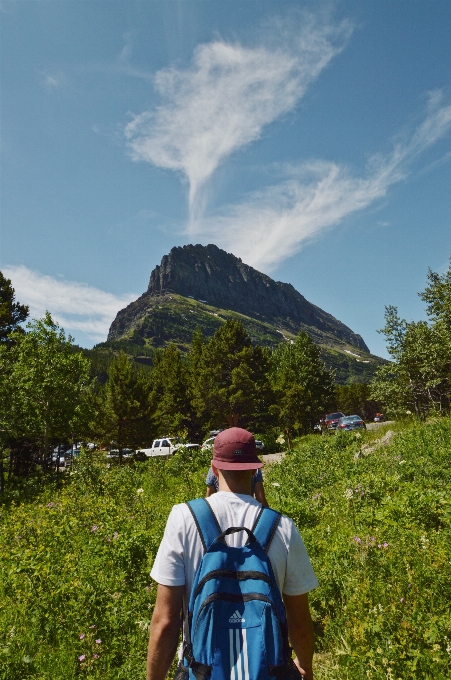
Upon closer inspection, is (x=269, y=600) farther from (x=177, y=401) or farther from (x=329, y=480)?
(x=177, y=401)

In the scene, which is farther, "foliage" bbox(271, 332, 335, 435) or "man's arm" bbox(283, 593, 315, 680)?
"foliage" bbox(271, 332, 335, 435)

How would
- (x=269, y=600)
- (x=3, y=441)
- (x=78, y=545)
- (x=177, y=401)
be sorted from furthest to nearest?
(x=177, y=401), (x=3, y=441), (x=78, y=545), (x=269, y=600)

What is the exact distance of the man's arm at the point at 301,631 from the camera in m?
2.18

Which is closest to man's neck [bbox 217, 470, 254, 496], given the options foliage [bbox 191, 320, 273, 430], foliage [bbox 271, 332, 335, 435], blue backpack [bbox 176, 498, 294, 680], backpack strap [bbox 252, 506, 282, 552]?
backpack strap [bbox 252, 506, 282, 552]

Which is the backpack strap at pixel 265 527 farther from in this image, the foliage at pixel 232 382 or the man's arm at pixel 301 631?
the foliage at pixel 232 382

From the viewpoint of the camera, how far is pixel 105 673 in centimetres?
370

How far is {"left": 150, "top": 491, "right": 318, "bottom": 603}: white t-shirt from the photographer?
206 centimetres

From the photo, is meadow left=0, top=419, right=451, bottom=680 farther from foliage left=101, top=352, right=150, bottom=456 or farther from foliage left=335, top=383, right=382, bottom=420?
foliage left=335, top=383, right=382, bottom=420

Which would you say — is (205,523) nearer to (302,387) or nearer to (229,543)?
(229,543)

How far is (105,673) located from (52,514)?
5.47m

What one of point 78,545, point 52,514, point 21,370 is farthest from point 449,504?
point 21,370

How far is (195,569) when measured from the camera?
6.77 ft

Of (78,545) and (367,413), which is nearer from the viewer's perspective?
(78,545)

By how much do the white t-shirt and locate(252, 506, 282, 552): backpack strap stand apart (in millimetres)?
27
